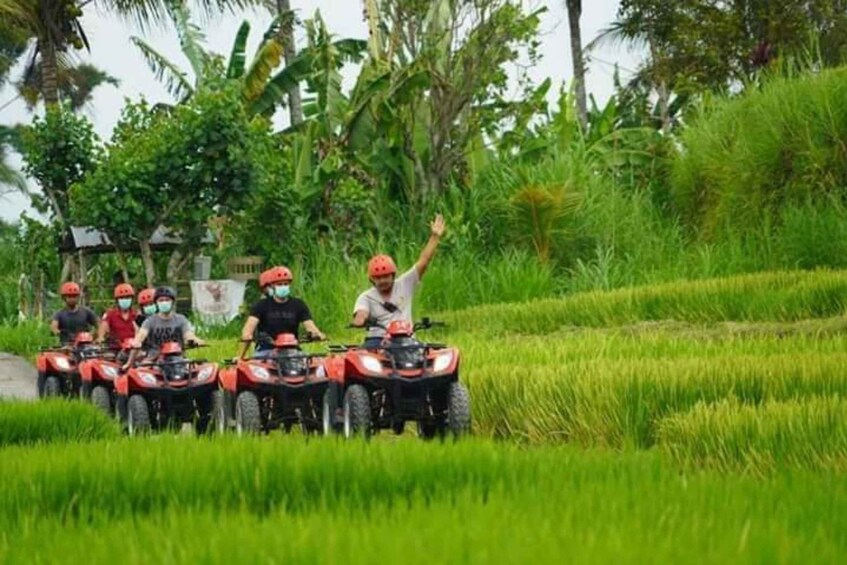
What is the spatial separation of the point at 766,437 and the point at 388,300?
498 centimetres

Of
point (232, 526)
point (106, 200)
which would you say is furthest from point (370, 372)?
point (106, 200)

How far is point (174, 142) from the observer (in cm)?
2469

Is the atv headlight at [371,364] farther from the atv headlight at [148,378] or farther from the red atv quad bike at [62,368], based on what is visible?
the red atv quad bike at [62,368]

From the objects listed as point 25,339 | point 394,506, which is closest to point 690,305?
point 394,506

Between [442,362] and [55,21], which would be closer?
[442,362]

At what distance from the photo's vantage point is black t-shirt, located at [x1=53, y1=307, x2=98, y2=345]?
1711cm

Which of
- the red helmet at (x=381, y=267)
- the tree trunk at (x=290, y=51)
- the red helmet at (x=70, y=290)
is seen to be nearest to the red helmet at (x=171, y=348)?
the red helmet at (x=381, y=267)

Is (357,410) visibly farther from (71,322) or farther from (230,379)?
(71,322)

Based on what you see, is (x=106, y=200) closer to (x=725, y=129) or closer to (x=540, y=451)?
(x=725, y=129)

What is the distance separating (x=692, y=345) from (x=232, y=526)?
25.2 feet

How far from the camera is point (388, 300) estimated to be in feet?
37.1

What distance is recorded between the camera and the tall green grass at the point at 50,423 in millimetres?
10008

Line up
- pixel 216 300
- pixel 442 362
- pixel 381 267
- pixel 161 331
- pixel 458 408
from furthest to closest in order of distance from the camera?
pixel 216 300 < pixel 161 331 < pixel 381 267 < pixel 442 362 < pixel 458 408

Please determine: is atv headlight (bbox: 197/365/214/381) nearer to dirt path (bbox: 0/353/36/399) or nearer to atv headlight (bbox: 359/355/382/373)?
atv headlight (bbox: 359/355/382/373)
